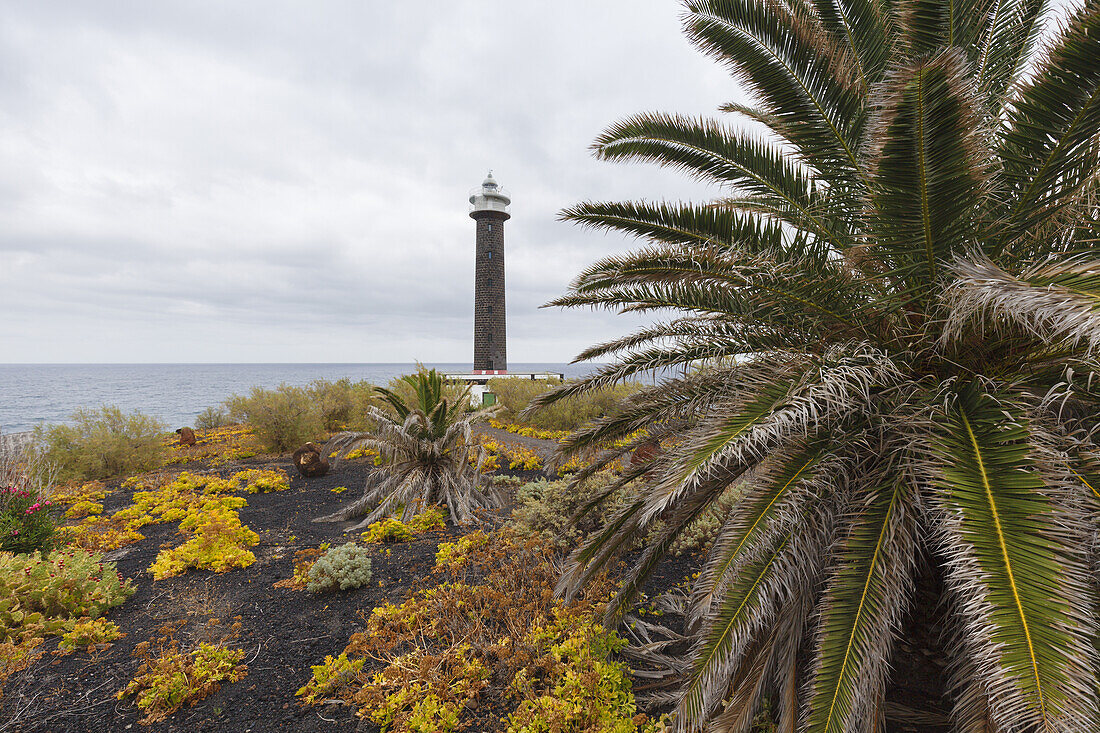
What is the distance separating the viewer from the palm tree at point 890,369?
1.70m

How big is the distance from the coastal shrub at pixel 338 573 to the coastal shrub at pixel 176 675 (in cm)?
88

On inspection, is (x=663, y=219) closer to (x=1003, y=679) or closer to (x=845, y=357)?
(x=845, y=357)

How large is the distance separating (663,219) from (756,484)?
1.95 metres

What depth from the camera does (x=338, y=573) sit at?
4.57m

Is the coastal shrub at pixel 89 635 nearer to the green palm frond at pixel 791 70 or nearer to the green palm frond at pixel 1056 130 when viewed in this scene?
the green palm frond at pixel 791 70

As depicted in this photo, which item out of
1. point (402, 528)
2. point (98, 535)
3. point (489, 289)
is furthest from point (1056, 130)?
point (489, 289)

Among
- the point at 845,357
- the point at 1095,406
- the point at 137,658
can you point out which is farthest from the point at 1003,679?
the point at 137,658

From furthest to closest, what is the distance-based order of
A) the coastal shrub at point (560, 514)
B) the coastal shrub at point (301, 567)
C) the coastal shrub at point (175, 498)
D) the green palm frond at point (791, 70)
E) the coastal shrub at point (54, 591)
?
the coastal shrub at point (175, 498) < the coastal shrub at point (560, 514) < the coastal shrub at point (301, 567) < the coastal shrub at point (54, 591) < the green palm frond at point (791, 70)

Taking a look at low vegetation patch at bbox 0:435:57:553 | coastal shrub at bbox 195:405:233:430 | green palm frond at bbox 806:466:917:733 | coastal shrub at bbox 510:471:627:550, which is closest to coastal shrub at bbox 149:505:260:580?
low vegetation patch at bbox 0:435:57:553

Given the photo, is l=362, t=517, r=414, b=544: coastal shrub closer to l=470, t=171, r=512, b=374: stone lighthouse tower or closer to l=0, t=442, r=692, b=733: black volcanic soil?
l=0, t=442, r=692, b=733: black volcanic soil

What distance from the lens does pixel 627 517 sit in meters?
3.01

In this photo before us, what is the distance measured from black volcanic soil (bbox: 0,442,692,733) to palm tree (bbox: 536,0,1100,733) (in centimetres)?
201

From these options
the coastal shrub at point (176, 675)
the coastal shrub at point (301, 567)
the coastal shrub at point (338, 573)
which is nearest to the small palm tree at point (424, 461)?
the coastal shrub at point (301, 567)

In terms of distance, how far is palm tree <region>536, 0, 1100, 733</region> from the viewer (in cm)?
170
